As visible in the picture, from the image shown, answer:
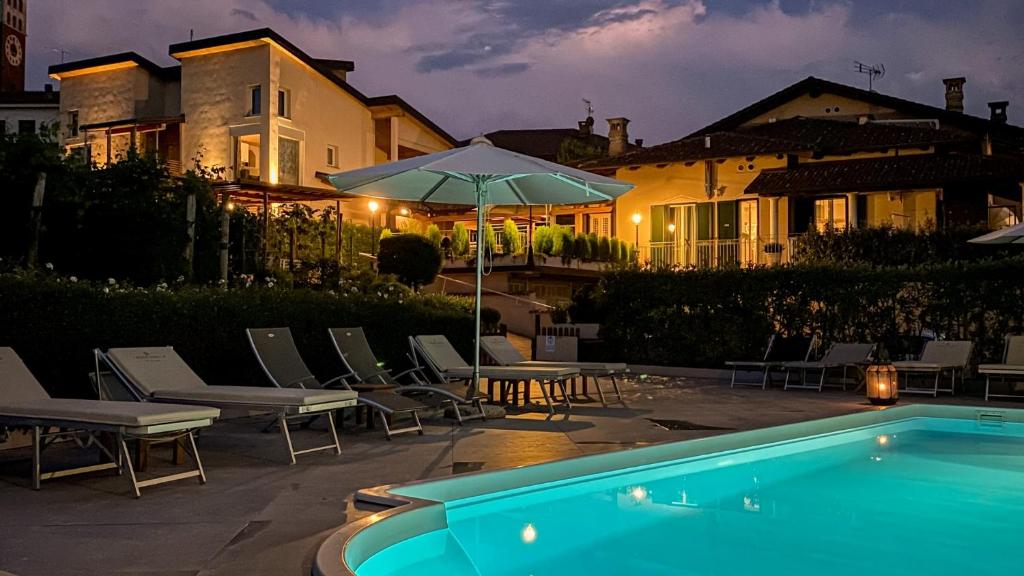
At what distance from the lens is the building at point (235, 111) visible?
28203 mm

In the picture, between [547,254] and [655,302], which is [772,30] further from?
[655,302]

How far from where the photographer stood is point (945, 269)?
599 inches

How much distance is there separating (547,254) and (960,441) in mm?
18274

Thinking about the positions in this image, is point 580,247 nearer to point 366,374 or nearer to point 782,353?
point 782,353

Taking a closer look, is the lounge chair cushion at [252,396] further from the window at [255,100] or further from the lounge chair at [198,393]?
the window at [255,100]

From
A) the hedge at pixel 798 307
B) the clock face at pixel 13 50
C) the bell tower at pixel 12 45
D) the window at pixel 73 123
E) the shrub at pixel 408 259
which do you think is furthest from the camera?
the clock face at pixel 13 50

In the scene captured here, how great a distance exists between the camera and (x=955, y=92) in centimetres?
3080

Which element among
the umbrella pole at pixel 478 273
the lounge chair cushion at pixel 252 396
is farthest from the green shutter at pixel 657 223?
the lounge chair cushion at pixel 252 396

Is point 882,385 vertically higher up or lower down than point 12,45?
lower down

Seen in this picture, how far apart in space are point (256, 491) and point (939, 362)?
1081cm

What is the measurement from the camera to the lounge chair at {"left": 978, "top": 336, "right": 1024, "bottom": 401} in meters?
12.4

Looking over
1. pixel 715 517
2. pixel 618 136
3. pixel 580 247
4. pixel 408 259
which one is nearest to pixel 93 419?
pixel 715 517

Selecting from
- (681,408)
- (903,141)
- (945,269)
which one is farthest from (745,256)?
(681,408)

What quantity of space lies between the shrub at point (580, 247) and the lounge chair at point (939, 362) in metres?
14.8
